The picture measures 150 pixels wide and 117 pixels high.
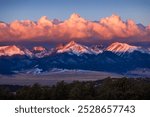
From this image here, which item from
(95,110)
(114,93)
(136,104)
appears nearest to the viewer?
(95,110)

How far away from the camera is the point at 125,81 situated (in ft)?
310

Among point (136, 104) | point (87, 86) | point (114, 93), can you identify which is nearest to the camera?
point (136, 104)

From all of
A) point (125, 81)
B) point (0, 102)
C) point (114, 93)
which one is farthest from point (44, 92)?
point (0, 102)

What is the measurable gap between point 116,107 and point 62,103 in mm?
4570

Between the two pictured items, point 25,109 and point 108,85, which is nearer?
point 25,109

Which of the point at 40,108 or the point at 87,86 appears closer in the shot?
the point at 40,108

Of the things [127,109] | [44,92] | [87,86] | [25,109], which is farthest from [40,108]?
[87,86]

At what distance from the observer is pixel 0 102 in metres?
44.1

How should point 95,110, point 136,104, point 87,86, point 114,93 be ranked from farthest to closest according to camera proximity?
point 87,86
point 114,93
point 136,104
point 95,110

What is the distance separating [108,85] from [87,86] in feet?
12.4

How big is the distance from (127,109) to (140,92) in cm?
4430

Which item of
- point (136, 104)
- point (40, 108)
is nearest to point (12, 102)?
point (40, 108)

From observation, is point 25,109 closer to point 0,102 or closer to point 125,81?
point 0,102

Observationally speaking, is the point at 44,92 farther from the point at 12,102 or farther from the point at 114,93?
the point at 12,102
